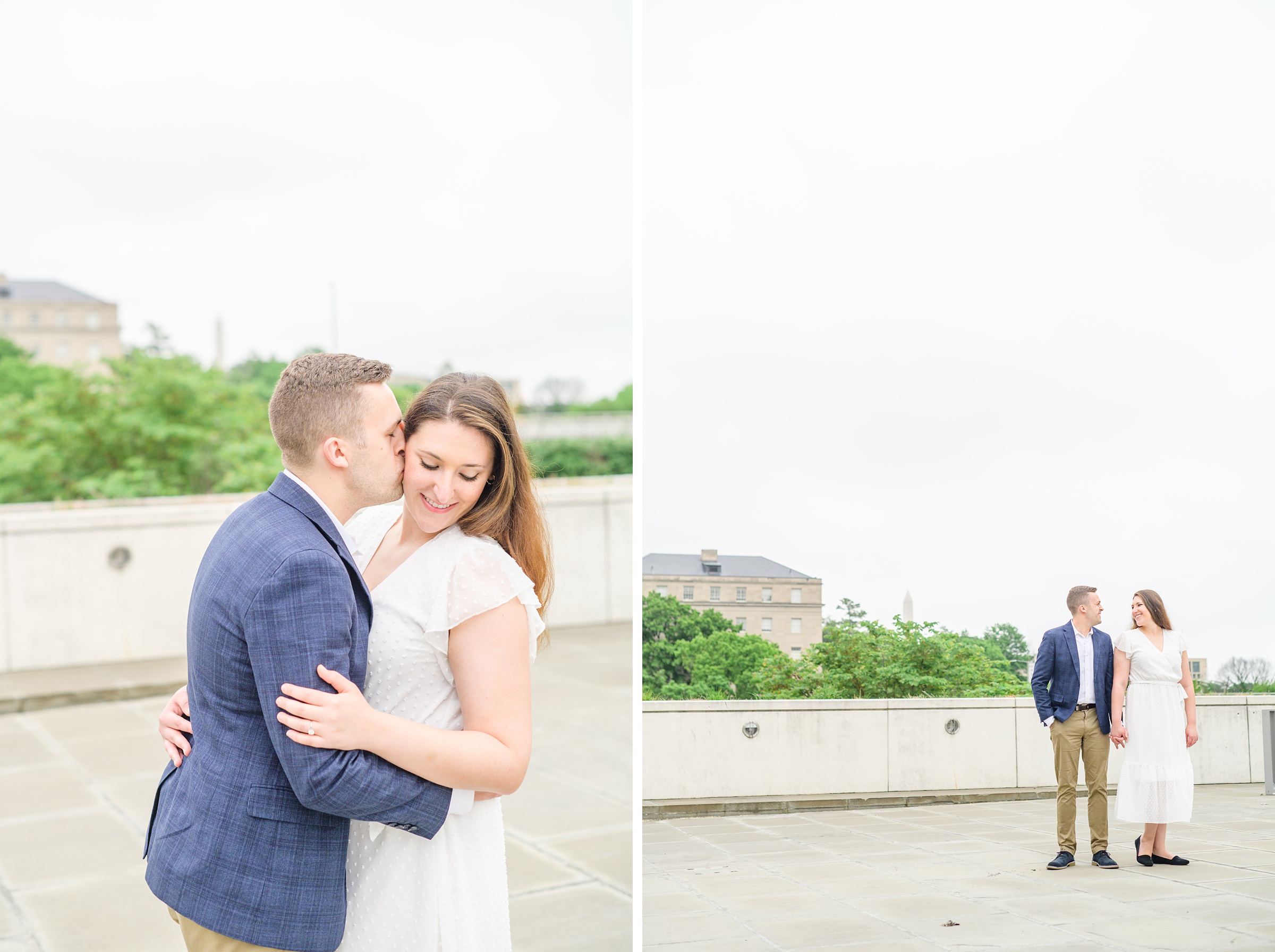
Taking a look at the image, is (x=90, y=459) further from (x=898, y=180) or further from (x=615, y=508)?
(x=898, y=180)

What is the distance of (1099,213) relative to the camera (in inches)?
177

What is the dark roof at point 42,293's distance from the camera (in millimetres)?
11461

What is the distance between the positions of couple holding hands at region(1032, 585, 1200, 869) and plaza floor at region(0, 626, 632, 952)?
195cm

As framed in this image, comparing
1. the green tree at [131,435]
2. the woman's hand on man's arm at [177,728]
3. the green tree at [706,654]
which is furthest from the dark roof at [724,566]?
the green tree at [131,435]

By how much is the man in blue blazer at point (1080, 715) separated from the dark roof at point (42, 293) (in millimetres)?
11429

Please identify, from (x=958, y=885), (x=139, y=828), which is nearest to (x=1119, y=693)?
(x=958, y=885)

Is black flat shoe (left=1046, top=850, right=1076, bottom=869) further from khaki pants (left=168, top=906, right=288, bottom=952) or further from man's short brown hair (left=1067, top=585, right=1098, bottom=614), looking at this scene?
khaki pants (left=168, top=906, right=288, bottom=952)

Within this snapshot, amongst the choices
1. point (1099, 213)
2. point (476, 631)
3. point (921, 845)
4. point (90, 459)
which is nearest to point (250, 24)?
point (90, 459)

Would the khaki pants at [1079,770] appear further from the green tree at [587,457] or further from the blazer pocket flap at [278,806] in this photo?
the green tree at [587,457]

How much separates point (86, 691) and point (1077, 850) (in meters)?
7.00

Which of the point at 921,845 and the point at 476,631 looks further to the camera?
the point at 921,845

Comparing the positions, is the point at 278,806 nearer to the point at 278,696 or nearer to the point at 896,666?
the point at 278,696

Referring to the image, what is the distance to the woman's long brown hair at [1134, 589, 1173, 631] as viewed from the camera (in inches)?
162

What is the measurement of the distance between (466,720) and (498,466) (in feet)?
1.50
